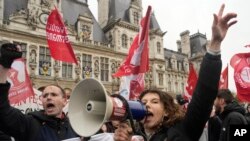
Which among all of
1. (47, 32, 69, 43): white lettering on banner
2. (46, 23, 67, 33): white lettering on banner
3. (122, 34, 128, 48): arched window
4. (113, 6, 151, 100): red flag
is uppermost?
(122, 34, 128, 48): arched window

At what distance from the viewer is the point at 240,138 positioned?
2.77m

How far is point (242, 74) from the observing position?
8406 millimetres

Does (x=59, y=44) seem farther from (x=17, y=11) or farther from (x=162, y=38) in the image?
(x=162, y=38)

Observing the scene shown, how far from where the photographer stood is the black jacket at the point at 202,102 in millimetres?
2143

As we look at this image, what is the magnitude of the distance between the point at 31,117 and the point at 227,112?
8.62 ft

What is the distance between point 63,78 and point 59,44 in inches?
533

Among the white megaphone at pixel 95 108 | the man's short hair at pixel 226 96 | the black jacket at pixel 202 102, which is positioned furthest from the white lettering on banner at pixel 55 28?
the black jacket at pixel 202 102

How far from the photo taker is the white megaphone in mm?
1913

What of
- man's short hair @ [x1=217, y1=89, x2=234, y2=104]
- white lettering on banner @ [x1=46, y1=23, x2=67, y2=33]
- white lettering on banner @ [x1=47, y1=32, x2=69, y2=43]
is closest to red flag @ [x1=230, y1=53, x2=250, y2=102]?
man's short hair @ [x1=217, y1=89, x2=234, y2=104]

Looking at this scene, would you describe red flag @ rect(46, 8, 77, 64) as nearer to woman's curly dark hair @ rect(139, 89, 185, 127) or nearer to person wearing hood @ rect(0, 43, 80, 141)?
person wearing hood @ rect(0, 43, 80, 141)

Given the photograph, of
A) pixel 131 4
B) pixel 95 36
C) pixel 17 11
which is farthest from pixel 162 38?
pixel 17 11

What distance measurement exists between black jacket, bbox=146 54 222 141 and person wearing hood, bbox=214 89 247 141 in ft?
6.09

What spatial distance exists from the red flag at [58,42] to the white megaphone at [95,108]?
5645 mm

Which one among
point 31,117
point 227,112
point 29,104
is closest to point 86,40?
point 29,104
